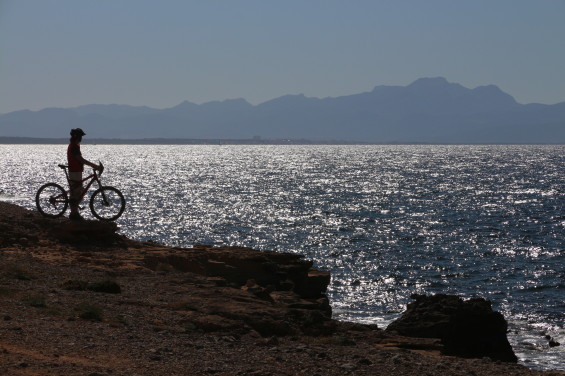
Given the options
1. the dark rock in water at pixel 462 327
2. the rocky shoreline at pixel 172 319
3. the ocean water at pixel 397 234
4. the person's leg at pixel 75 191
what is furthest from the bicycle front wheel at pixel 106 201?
the dark rock in water at pixel 462 327

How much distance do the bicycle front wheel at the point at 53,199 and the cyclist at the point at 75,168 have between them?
1.15ft

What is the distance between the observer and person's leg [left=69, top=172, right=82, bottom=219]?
874 inches

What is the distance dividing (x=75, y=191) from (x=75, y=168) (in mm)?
763

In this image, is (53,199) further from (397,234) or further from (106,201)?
(397,234)

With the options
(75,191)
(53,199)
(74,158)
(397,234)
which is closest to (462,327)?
(75,191)

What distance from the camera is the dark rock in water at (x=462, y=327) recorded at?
66.4ft

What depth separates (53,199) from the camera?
888 inches

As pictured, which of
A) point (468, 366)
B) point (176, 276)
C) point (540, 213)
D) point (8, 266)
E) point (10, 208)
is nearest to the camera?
point (468, 366)

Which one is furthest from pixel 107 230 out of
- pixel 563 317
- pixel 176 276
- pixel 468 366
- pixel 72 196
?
pixel 563 317

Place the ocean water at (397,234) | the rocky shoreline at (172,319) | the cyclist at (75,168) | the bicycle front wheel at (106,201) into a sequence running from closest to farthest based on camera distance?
the rocky shoreline at (172,319) < the cyclist at (75,168) < the bicycle front wheel at (106,201) < the ocean water at (397,234)

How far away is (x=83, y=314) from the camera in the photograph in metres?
13.8

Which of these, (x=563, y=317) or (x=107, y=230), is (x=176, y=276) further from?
(x=563, y=317)

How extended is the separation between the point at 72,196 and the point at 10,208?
639cm

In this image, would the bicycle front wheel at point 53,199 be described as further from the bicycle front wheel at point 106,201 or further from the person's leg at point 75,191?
the bicycle front wheel at point 106,201
